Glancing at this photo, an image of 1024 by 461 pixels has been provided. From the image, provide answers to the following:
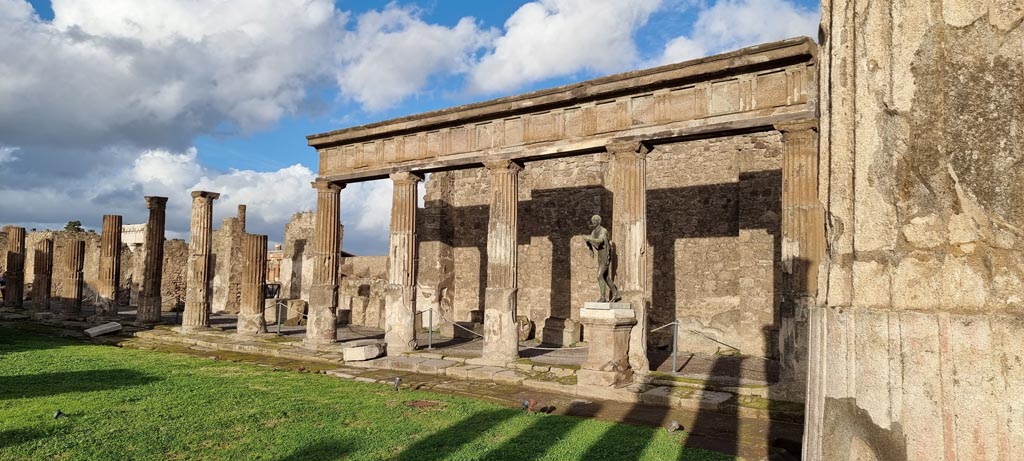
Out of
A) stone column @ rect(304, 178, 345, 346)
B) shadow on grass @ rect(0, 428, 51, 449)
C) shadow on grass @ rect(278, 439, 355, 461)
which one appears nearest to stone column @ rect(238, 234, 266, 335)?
stone column @ rect(304, 178, 345, 346)

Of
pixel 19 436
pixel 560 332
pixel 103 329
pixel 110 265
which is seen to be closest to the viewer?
pixel 19 436

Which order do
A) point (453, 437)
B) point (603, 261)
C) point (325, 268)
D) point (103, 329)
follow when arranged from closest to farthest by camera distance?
point (453, 437), point (603, 261), point (325, 268), point (103, 329)

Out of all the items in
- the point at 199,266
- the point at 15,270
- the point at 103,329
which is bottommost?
the point at 103,329

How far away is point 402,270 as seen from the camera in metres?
13.8

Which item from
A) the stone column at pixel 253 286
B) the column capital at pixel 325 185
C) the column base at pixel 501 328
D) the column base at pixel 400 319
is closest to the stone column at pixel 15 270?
the stone column at pixel 253 286

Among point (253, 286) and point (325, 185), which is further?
point (253, 286)

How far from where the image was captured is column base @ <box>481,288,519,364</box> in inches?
464

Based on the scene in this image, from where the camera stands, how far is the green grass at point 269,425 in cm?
540

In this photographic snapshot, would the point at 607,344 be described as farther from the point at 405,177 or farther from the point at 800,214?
the point at 405,177

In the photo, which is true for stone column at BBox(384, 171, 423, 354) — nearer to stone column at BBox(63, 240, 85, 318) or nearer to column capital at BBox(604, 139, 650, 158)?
column capital at BBox(604, 139, 650, 158)

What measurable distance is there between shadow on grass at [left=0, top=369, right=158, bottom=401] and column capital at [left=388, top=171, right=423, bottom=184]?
20.8 ft

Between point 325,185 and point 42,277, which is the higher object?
point 325,185

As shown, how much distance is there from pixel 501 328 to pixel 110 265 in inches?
599

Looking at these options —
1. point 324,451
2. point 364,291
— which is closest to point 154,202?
point 364,291
